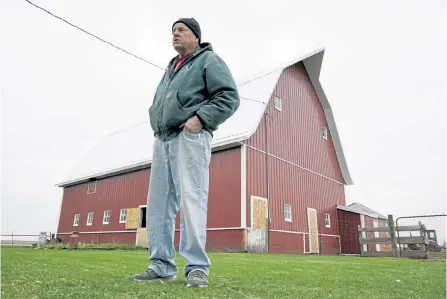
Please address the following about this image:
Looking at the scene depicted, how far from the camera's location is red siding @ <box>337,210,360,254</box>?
16.4 meters

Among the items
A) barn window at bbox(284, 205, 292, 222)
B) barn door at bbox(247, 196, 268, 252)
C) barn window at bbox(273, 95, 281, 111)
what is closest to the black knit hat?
barn door at bbox(247, 196, 268, 252)

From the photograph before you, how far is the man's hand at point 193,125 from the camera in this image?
237 centimetres

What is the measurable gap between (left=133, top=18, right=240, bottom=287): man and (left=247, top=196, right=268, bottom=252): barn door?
30.1 feet

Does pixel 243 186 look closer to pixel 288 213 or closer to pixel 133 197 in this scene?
pixel 288 213

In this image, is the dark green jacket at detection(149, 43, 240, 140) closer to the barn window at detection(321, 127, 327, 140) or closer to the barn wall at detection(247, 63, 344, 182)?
the barn wall at detection(247, 63, 344, 182)

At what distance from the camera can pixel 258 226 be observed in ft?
39.8

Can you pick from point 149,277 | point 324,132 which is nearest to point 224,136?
point 324,132

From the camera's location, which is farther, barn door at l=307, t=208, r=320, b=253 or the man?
barn door at l=307, t=208, r=320, b=253

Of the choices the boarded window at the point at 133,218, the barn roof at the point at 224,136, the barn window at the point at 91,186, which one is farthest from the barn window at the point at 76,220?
the boarded window at the point at 133,218

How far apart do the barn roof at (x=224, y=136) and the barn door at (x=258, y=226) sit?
222 cm

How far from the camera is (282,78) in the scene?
604 inches

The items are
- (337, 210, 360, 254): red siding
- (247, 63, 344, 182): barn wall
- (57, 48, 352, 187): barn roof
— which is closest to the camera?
(57, 48, 352, 187): barn roof

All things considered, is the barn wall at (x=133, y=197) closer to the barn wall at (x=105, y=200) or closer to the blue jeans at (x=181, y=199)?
the barn wall at (x=105, y=200)

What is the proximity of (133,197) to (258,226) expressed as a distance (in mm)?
6393
